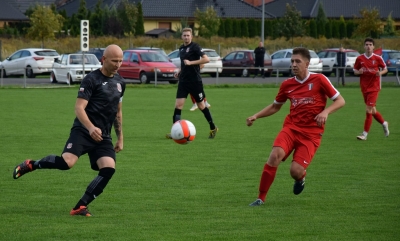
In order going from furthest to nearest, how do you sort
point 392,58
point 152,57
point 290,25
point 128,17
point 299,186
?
point 128,17 → point 290,25 → point 392,58 → point 152,57 → point 299,186

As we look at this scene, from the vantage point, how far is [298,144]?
336 inches

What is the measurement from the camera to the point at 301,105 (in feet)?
28.3

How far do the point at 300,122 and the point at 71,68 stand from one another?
84.7 feet

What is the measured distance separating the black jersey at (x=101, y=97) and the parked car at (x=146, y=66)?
25725mm

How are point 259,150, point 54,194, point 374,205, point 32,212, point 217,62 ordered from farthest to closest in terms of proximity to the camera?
point 217,62
point 259,150
point 54,194
point 374,205
point 32,212

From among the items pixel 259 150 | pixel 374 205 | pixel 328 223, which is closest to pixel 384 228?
pixel 328 223

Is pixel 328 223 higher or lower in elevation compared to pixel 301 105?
lower

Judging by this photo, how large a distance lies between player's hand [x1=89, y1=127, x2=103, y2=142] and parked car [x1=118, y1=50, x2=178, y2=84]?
26.3 meters

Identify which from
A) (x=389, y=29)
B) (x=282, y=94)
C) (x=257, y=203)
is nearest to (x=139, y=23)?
(x=389, y=29)

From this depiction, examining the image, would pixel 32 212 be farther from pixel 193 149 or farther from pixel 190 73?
pixel 190 73

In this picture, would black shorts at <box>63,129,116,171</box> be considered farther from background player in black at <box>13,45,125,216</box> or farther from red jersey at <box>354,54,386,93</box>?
red jersey at <box>354,54,386,93</box>

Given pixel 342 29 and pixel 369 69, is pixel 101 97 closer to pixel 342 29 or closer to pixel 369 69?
pixel 369 69

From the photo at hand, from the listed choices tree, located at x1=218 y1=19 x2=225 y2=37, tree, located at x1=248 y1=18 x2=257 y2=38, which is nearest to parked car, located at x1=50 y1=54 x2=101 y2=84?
tree, located at x1=218 y1=19 x2=225 y2=37

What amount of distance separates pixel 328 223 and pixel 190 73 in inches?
332
